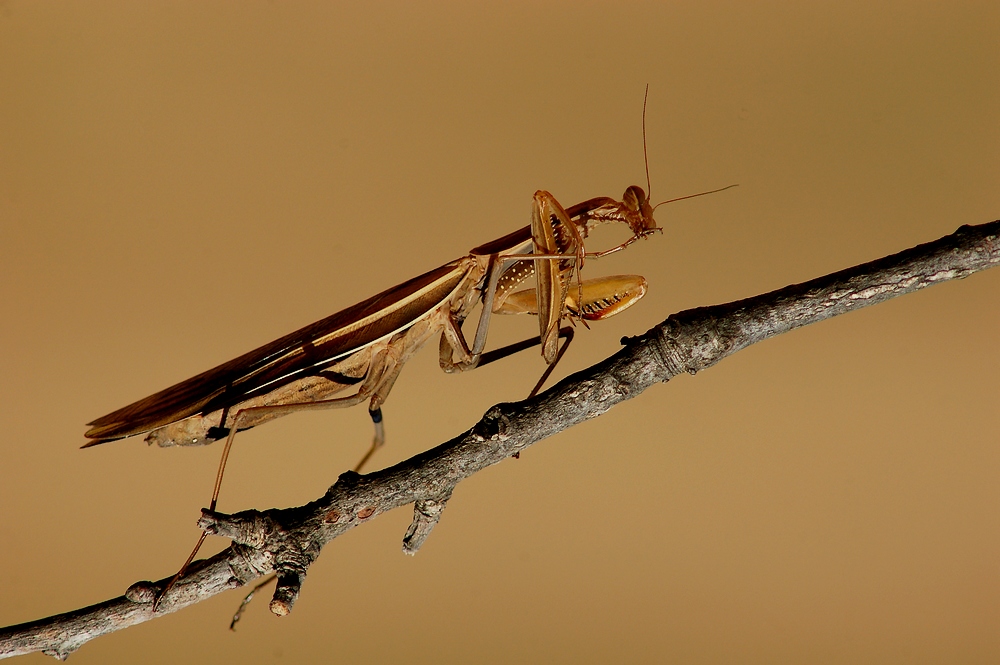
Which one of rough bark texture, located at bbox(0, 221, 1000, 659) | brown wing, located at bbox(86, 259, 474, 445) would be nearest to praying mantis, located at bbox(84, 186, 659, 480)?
brown wing, located at bbox(86, 259, 474, 445)

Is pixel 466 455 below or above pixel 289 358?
below

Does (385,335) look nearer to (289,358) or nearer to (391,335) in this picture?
(391,335)

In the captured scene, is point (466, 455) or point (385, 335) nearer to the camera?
point (466, 455)

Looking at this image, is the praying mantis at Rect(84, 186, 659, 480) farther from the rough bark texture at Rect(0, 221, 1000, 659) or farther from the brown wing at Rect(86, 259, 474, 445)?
the rough bark texture at Rect(0, 221, 1000, 659)

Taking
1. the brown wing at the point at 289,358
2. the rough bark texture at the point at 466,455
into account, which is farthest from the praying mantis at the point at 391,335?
the rough bark texture at the point at 466,455

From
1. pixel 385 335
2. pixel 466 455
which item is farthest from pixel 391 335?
pixel 466 455

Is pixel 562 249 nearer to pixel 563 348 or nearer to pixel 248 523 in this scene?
pixel 563 348
